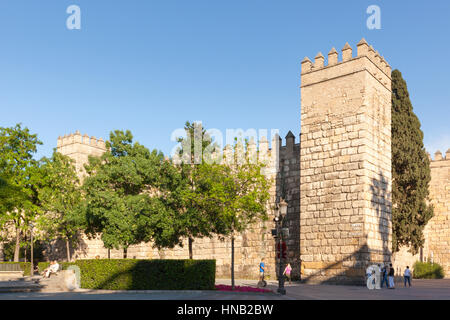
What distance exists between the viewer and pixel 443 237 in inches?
1172

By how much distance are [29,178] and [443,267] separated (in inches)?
1080

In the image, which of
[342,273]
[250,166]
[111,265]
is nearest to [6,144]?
[111,265]

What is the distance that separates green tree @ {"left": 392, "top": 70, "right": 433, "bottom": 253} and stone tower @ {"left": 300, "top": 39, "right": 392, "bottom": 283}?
110 inches

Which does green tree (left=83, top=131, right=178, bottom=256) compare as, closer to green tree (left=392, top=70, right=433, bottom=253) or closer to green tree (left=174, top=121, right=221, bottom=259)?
green tree (left=174, top=121, right=221, bottom=259)

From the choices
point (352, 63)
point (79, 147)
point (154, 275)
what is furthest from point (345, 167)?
point (79, 147)

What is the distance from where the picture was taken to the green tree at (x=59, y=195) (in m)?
31.8

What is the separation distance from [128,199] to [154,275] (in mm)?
6719

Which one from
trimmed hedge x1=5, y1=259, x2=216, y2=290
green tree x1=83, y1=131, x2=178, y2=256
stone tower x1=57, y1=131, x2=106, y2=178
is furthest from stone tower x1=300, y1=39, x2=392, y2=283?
stone tower x1=57, y1=131, x2=106, y2=178

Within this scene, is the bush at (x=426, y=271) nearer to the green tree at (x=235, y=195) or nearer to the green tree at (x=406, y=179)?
the green tree at (x=406, y=179)

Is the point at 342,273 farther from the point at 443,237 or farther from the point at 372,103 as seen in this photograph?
the point at 443,237

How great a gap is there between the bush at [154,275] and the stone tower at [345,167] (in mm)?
6393

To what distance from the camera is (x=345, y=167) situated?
72.0ft

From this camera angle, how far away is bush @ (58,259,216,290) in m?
18.0

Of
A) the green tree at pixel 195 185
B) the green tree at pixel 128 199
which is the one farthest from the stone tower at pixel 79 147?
the green tree at pixel 195 185
